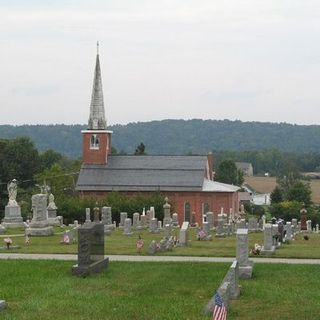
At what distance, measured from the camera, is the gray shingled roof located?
76250 mm

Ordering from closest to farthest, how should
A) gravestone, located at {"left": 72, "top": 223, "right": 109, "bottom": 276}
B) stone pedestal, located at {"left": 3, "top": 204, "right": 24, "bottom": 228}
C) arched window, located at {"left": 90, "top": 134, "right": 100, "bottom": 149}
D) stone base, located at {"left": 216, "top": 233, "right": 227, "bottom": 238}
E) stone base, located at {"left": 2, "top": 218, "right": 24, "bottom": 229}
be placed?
gravestone, located at {"left": 72, "top": 223, "right": 109, "bottom": 276}
stone base, located at {"left": 216, "top": 233, "right": 227, "bottom": 238}
stone base, located at {"left": 2, "top": 218, "right": 24, "bottom": 229}
stone pedestal, located at {"left": 3, "top": 204, "right": 24, "bottom": 228}
arched window, located at {"left": 90, "top": 134, "right": 100, "bottom": 149}

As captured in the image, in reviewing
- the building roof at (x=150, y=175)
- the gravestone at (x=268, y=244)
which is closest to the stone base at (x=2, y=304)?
the gravestone at (x=268, y=244)

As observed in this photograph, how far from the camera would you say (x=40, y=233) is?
37.7 m

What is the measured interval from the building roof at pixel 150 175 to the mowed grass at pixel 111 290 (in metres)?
53.9

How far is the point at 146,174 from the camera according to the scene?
77.4 metres

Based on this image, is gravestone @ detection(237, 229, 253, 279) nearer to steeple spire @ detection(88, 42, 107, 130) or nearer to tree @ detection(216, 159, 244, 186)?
steeple spire @ detection(88, 42, 107, 130)

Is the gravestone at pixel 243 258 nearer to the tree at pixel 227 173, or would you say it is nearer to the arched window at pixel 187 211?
the arched window at pixel 187 211

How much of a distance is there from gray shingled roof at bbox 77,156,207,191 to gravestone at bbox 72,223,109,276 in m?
54.9

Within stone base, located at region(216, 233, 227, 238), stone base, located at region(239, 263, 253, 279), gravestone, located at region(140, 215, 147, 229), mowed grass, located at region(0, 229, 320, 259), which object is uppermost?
stone base, located at region(239, 263, 253, 279)

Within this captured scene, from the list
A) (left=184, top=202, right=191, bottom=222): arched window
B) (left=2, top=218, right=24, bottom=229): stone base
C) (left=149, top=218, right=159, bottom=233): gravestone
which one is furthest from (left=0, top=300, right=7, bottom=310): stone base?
(left=184, top=202, right=191, bottom=222): arched window

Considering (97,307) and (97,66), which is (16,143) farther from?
(97,307)

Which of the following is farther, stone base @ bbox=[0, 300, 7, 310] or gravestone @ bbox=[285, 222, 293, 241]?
gravestone @ bbox=[285, 222, 293, 241]

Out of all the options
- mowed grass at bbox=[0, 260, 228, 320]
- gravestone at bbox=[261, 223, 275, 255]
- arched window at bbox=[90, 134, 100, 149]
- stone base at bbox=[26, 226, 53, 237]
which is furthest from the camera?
arched window at bbox=[90, 134, 100, 149]

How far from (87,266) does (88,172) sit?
5921cm
